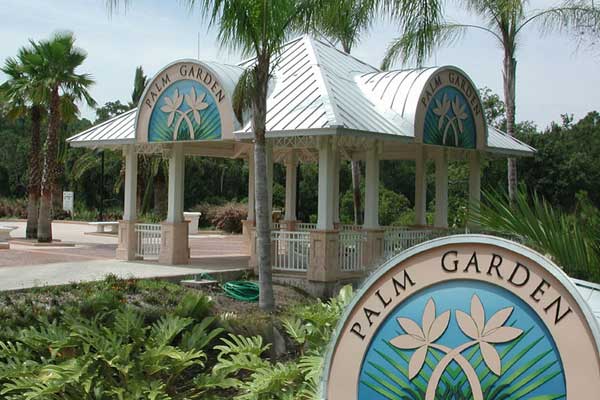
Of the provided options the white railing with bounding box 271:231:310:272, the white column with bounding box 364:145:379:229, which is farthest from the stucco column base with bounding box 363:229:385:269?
the white railing with bounding box 271:231:310:272

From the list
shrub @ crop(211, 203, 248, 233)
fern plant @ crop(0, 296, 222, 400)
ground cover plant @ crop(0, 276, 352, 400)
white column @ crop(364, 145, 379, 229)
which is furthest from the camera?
shrub @ crop(211, 203, 248, 233)

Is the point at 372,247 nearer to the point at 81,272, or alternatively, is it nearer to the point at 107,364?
the point at 81,272

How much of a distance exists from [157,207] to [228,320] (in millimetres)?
25285

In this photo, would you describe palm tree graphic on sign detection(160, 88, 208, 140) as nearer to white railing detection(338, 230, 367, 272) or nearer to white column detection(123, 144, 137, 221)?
white column detection(123, 144, 137, 221)

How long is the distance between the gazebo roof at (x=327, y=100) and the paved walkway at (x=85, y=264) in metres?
3.04

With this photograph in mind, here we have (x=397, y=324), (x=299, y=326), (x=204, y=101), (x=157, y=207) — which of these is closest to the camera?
(x=397, y=324)

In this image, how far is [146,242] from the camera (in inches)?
749

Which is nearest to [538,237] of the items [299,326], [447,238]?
[447,238]

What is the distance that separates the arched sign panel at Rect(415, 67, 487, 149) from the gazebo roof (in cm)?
20

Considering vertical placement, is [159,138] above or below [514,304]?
above

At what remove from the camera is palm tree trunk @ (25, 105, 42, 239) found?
2577 cm

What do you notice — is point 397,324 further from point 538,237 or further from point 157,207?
point 157,207

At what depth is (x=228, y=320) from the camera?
37.8ft

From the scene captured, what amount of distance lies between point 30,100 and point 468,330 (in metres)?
23.6
